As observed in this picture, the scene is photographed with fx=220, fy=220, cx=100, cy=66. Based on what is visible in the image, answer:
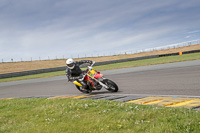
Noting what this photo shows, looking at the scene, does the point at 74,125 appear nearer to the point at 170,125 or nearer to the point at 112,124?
the point at 112,124

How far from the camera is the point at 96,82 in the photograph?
9586 millimetres

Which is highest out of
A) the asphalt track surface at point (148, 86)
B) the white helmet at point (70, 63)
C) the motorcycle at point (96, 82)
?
the white helmet at point (70, 63)

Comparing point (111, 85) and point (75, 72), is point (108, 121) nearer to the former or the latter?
point (111, 85)

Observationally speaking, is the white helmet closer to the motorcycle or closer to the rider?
the rider

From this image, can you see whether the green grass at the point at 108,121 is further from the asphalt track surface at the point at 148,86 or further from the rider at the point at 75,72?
the rider at the point at 75,72

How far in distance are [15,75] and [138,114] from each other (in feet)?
106

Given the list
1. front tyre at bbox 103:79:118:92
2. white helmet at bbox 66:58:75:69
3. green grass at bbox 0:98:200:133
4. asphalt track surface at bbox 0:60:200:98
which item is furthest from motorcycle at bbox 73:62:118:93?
green grass at bbox 0:98:200:133

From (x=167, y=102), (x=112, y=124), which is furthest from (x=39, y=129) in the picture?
(x=167, y=102)

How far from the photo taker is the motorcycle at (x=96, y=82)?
9312mm

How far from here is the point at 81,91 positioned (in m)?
10.5

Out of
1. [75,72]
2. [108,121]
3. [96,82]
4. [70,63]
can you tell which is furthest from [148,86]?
[108,121]

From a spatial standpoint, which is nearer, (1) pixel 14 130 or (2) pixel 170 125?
(2) pixel 170 125

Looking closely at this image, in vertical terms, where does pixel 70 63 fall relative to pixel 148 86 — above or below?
above

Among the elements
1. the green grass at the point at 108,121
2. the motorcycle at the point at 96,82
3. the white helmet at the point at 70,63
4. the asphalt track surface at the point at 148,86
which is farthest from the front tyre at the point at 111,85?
the green grass at the point at 108,121
